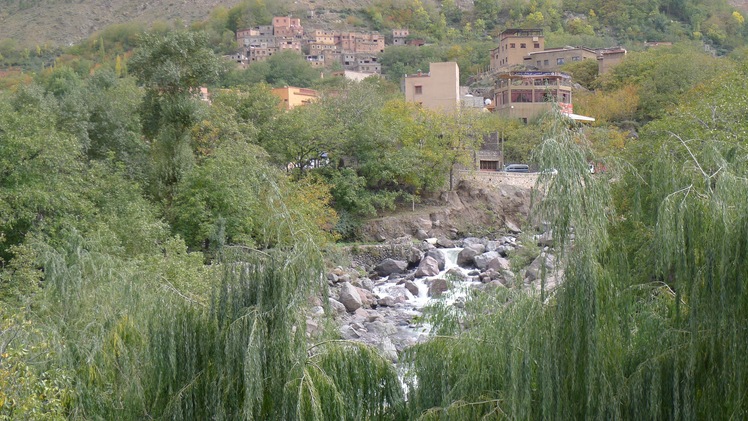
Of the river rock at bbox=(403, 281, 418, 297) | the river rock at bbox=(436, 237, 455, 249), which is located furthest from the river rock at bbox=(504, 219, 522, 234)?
the river rock at bbox=(403, 281, 418, 297)

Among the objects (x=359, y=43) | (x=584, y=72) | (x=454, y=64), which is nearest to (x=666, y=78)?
(x=454, y=64)

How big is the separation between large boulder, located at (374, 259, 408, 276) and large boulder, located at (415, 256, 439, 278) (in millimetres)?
936

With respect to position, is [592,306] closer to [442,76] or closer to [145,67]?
[145,67]

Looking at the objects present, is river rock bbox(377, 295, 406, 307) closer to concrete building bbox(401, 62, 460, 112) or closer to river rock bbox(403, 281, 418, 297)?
river rock bbox(403, 281, 418, 297)

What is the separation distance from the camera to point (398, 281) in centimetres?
3156

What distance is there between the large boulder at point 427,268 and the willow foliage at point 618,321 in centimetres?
2229

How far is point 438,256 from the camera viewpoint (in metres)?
34.3

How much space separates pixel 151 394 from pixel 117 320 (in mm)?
1566

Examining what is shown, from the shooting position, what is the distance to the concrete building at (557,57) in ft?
291

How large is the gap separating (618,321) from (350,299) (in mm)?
18502

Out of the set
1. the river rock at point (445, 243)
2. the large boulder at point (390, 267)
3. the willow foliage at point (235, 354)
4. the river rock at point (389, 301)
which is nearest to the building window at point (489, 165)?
the river rock at point (445, 243)

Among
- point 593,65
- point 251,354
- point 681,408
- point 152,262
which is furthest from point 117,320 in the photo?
point 593,65

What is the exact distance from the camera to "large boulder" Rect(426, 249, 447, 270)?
3356cm

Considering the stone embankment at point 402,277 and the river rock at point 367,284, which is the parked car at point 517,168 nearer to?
the stone embankment at point 402,277
